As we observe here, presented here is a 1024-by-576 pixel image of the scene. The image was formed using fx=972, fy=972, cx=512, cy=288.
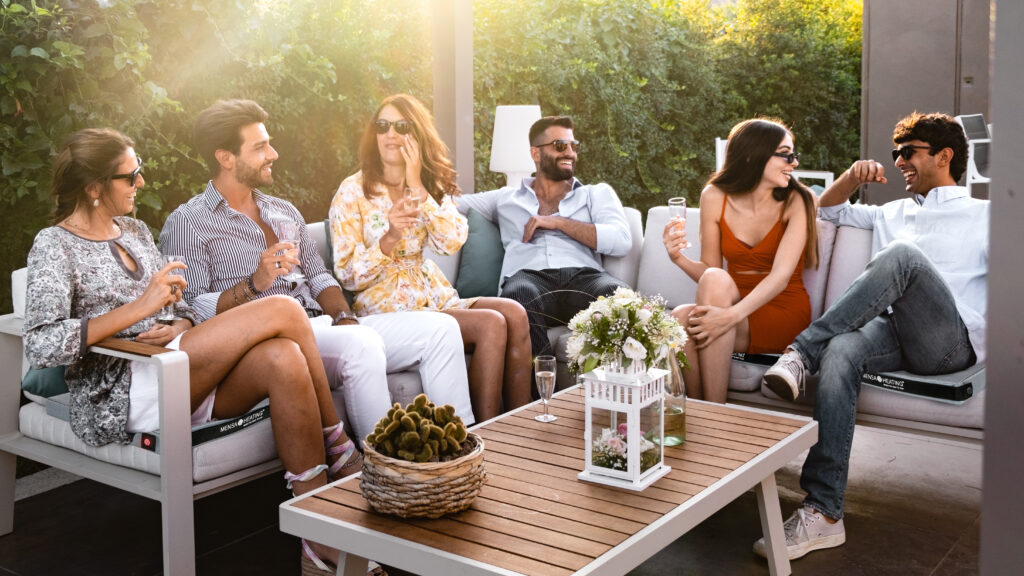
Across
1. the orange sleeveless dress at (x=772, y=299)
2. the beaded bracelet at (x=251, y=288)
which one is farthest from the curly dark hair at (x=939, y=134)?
the beaded bracelet at (x=251, y=288)

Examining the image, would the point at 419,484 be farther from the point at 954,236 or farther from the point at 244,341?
the point at 954,236

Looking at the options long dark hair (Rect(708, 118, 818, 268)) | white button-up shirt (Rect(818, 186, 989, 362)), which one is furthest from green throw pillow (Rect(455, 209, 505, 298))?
white button-up shirt (Rect(818, 186, 989, 362))

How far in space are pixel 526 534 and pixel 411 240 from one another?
69.7 inches

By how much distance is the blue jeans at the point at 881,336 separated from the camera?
9.70 ft

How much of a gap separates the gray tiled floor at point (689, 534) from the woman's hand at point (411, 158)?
123cm

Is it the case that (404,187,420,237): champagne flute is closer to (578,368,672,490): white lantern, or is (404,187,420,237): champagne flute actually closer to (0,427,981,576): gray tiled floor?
(0,427,981,576): gray tiled floor

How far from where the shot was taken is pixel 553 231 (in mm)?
4090

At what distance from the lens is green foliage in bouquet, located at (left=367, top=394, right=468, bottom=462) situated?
200 cm

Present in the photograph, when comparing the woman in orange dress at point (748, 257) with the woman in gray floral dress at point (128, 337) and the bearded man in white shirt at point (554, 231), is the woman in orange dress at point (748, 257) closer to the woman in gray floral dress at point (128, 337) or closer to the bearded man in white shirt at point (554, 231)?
the bearded man in white shirt at point (554, 231)

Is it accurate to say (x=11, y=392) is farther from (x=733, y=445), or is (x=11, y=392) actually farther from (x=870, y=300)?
(x=870, y=300)

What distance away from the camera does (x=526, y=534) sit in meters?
1.95

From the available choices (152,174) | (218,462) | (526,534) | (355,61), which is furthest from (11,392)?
(355,61)

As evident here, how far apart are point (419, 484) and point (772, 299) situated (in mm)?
1901

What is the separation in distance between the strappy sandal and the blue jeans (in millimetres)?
1345
